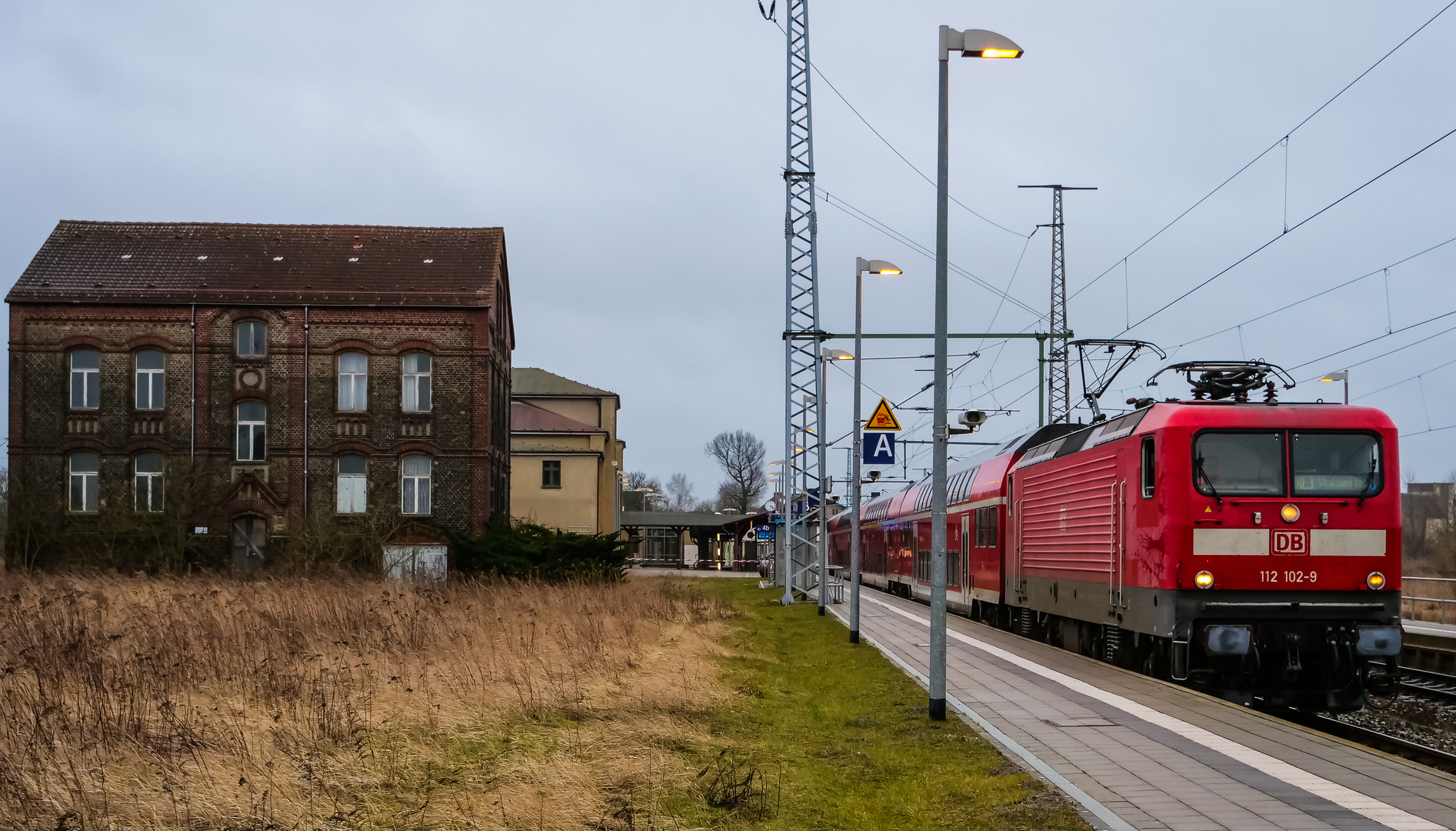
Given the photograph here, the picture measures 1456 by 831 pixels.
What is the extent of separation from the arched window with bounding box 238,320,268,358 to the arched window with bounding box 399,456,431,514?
5741mm

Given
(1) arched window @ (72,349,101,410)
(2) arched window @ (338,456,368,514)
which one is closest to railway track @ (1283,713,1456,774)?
(2) arched window @ (338,456,368,514)

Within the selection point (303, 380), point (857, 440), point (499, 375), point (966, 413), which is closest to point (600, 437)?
point (499, 375)

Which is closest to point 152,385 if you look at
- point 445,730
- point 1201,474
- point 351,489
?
point 351,489

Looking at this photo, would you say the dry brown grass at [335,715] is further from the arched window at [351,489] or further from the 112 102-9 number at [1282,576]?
the arched window at [351,489]

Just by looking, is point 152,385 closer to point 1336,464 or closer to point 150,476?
point 150,476

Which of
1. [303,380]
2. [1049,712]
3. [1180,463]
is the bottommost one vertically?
[1049,712]

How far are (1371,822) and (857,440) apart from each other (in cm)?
1781

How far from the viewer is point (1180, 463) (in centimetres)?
1480

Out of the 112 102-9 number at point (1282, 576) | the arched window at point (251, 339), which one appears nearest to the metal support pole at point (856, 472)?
the 112 102-9 number at point (1282, 576)

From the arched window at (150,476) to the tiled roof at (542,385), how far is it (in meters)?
35.2

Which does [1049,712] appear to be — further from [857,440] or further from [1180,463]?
[857,440]

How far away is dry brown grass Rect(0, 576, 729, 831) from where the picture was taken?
793cm

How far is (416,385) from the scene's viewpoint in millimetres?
43406

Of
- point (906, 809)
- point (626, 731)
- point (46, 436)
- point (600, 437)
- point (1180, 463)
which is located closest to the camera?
point (906, 809)
